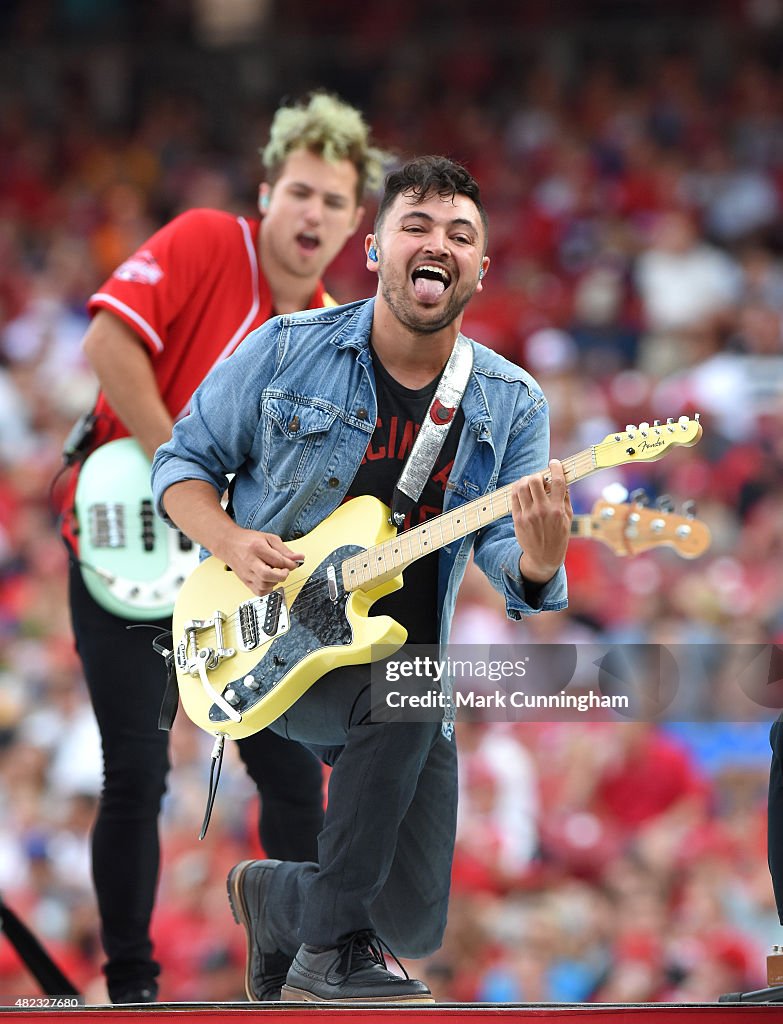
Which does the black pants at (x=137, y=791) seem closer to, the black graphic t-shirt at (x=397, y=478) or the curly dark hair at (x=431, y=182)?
the black graphic t-shirt at (x=397, y=478)

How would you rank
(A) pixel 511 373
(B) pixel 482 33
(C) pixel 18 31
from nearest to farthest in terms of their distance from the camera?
(A) pixel 511 373 < (B) pixel 482 33 < (C) pixel 18 31

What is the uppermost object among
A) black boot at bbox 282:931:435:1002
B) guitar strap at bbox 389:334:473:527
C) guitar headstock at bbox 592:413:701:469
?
guitar strap at bbox 389:334:473:527

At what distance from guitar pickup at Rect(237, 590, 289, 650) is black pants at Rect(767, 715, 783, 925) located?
3.16 feet

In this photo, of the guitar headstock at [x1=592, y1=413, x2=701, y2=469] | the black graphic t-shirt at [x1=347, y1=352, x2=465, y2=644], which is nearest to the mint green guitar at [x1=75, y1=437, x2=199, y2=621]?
the black graphic t-shirt at [x1=347, y1=352, x2=465, y2=644]

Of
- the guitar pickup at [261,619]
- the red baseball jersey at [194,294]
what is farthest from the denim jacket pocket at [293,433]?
the red baseball jersey at [194,294]

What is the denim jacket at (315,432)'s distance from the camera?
3.08m

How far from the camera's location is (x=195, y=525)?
121 inches

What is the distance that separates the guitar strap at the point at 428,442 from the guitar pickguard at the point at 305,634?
0.46 ft

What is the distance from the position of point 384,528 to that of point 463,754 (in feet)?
12.0

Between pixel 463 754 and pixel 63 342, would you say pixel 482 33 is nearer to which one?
pixel 63 342

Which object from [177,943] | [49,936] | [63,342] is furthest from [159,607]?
[63,342]

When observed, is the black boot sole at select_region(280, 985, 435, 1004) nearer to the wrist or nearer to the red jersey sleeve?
the wrist

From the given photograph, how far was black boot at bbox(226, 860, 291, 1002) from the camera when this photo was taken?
10.4 feet

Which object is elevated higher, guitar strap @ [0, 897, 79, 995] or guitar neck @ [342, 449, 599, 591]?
guitar neck @ [342, 449, 599, 591]
